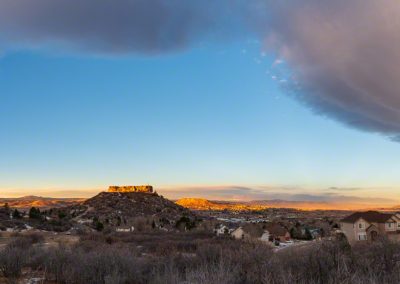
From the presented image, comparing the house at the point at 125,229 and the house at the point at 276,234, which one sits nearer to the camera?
the house at the point at 125,229

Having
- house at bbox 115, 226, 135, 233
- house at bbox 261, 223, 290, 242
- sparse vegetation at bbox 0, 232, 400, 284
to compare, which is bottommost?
house at bbox 261, 223, 290, 242

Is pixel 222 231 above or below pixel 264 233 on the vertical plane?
below

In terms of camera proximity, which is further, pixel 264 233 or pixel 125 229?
pixel 125 229

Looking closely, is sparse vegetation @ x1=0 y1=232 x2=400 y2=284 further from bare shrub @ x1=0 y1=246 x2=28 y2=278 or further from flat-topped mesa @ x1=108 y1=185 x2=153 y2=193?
flat-topped mesa @ x1=108 y1=185 x2=153 y2=193

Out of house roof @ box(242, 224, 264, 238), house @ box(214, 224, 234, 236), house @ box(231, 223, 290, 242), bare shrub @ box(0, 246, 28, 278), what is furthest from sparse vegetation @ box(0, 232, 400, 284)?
house @ box(214, 224, 234, 236)

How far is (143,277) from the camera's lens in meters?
17.0

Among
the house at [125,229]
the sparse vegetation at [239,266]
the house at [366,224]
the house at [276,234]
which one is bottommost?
the house at [276,234]

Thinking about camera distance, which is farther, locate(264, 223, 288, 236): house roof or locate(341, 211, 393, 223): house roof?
locate(264, 223, 288, 236): house roof

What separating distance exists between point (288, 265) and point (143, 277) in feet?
17.5

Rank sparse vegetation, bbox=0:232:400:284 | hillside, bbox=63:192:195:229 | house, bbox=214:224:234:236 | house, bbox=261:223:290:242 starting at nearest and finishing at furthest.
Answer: sparse vegetation, bbox=0:232:400:284 → house, bbox=214:224:234:236 → house, bbox=261:223:290:242 → hillside, bbox=63:192:195:229

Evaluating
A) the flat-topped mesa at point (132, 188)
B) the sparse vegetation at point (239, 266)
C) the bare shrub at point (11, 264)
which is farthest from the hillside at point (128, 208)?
the sparse vegetation at point (239, 266)

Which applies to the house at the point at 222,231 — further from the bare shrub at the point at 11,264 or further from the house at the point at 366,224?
the bare shrub at the point at 11,264

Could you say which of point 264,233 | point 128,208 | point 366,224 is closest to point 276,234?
point 264,233

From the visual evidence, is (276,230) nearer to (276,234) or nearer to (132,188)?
(276,234)
